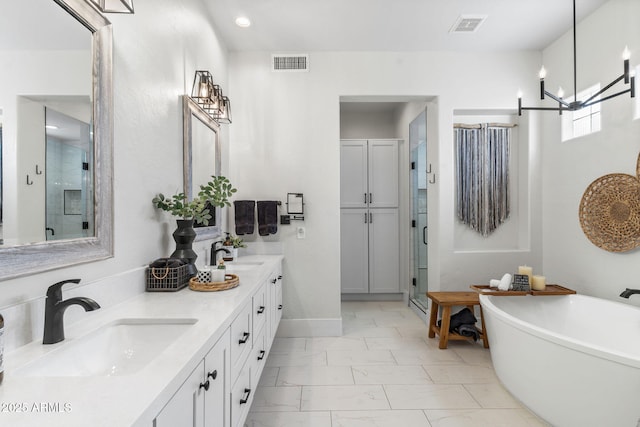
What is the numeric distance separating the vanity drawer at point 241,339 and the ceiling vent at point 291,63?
2537 mm

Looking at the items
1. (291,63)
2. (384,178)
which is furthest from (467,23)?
(384,178)

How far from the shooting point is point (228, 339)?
1296mm

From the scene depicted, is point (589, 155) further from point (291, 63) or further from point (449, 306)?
point (291, 63)

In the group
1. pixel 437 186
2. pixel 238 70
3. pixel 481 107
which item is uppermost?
A: pixel 238 70

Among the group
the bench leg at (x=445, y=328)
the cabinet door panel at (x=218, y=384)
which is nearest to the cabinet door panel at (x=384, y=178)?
the bench leg at (x=445, y=328)

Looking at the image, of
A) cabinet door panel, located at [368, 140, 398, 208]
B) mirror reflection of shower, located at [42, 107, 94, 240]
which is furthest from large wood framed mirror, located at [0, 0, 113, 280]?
cabinet door panel, located at [368, 140, 398, 208]

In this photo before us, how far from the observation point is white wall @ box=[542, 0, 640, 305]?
240 centimetres

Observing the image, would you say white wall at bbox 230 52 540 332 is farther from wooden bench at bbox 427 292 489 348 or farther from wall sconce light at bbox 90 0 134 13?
wall sconce light at bbox 90 0 134 13

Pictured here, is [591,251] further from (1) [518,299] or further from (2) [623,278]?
(1) [518,299]

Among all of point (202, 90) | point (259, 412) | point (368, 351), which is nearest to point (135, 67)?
point (202, 90)

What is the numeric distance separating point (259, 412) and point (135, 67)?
2091 millimetres

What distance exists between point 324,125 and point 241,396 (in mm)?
2546

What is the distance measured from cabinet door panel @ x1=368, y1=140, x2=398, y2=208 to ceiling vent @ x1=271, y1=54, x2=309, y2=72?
1680 millimetres

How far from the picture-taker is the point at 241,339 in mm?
1527
